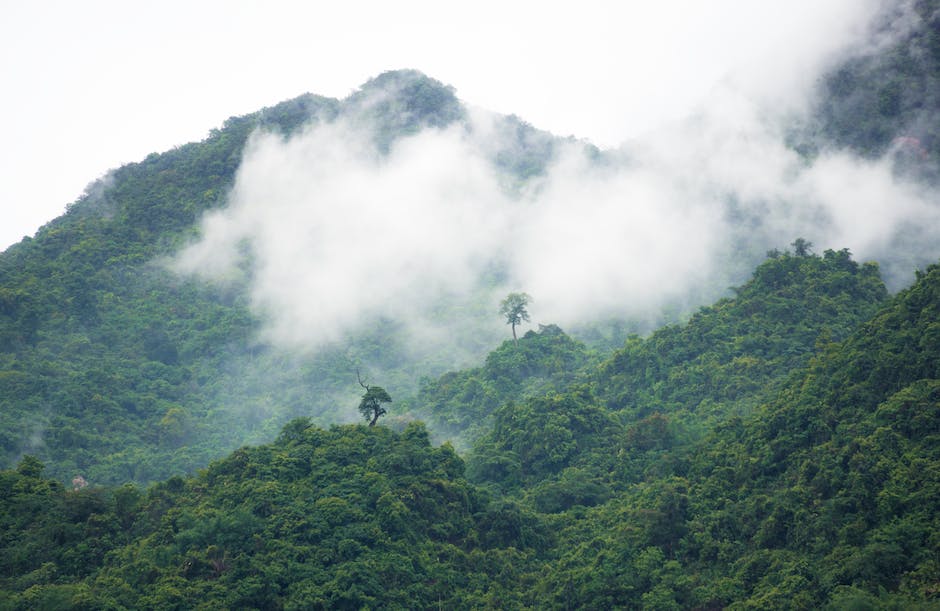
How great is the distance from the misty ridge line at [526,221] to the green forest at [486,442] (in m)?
1.78

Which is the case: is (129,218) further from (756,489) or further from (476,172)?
(756,489)

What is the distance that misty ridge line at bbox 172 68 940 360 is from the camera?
185 ft

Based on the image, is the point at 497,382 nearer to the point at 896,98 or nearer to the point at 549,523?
the point at 549,523

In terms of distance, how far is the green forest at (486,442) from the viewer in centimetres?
2553

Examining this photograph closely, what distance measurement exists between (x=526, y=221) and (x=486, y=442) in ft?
108

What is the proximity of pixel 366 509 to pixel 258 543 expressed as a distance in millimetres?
3856

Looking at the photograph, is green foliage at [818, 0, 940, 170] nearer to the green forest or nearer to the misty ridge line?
the green forest

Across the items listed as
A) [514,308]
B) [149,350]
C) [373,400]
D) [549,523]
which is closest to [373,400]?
[373,400]

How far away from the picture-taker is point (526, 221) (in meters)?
70.7

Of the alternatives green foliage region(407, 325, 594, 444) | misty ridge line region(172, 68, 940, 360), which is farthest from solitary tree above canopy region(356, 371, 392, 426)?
misty ridge line region(172, 68, 940, 360)

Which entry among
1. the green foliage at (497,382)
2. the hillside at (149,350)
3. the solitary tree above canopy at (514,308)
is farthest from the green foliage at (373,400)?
the solitary tree above canopy at (514,308)

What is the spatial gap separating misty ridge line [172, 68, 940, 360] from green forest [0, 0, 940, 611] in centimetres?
178

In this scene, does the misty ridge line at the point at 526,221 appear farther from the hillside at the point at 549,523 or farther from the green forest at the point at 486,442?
the hillside at the point at 549,523

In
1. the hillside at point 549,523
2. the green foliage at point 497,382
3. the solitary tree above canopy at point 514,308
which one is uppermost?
the solitary tree above canopy at point 514,308
